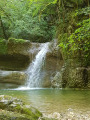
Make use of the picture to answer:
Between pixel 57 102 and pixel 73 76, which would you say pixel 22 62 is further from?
pixel 57 102

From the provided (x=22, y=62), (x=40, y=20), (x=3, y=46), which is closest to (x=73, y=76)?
(x=22, y=62)

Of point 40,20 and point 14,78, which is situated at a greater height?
point 40,20

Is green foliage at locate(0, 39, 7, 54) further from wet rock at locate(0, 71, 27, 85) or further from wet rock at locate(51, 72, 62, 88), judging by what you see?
wet rock at locate(51, 72, 62, 88)

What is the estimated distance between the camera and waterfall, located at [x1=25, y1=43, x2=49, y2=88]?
11.9 metres

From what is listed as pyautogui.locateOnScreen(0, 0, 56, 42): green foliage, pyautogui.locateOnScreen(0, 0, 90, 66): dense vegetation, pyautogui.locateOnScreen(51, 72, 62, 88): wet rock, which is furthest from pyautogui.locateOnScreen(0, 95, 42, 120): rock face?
pyautogui.locateOnScreen(0, 0, 56, 42): green foliage

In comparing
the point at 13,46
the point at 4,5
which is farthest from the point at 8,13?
the point at 13,46

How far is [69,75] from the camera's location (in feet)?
35.4

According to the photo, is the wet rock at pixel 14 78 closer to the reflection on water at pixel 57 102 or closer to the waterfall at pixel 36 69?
the waterfall at pixel 36 69

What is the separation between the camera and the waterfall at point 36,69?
1190 cm

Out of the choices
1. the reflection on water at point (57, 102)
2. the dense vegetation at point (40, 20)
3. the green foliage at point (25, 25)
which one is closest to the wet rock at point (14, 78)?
the dense vegetation at point (40, 20)

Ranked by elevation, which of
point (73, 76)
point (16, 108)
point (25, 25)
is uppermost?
point (25, 25)

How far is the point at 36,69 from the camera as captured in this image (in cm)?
1283

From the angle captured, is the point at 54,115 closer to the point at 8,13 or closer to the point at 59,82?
the point at 59,82

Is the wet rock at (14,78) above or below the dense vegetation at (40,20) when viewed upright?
below
